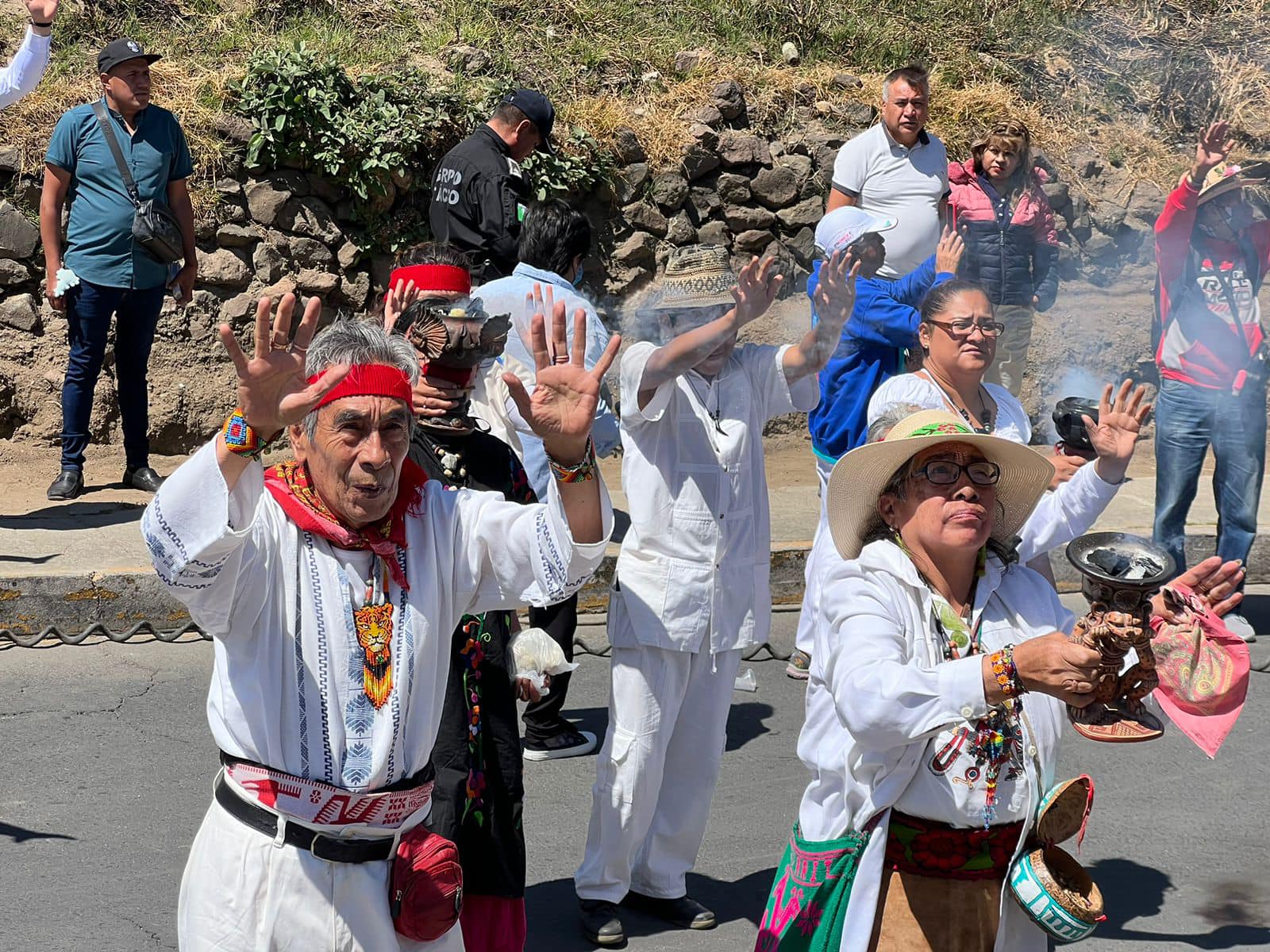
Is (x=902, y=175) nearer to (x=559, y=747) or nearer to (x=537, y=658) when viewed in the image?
(x=559, y=747)

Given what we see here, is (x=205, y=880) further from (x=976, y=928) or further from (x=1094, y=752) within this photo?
(x=1094, y=752)

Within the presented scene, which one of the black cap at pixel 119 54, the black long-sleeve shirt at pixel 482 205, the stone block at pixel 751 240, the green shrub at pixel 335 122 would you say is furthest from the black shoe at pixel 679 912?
the stone block at pixel 751 240

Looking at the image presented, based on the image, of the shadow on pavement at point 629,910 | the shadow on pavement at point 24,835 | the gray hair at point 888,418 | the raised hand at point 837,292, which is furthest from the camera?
the shadow on pavement at point 24,835

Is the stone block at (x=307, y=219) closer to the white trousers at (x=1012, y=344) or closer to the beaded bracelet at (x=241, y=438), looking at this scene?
the white trousers at (x=1012, y=344)

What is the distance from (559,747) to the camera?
6.03m

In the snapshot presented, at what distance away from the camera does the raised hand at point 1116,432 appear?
398 centimetres

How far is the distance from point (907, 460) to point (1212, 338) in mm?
4938

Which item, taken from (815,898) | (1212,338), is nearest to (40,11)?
(1212,338)

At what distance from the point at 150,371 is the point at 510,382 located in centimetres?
753

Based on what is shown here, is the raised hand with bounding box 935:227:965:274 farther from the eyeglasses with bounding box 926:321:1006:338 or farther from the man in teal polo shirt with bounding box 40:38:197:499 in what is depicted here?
the man in teal polo shirt with bounding box 40:38:197:499

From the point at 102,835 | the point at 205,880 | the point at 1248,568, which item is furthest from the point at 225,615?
the point at 1248,568

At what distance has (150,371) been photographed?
9992mm

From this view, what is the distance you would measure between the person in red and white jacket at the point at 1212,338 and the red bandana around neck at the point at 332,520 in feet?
18.4

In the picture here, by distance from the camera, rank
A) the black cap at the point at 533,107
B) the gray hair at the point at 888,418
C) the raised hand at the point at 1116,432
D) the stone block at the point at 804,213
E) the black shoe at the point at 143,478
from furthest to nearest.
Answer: the stone block at the point at 804,213 < the black shoe at the point at 143,478 < the black cap at the point at 533,107 < the gray hair at the point at 888,418 < the raised hand at the point at 1116,432
